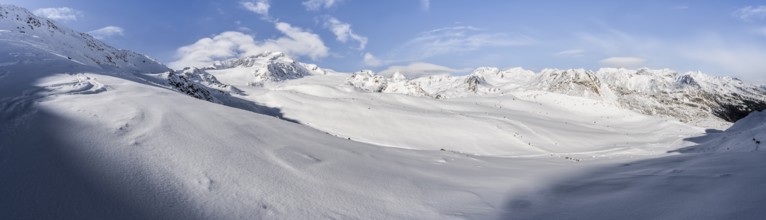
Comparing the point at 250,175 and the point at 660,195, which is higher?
the point at 660,195

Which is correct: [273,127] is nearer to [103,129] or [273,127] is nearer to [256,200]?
[103,129]

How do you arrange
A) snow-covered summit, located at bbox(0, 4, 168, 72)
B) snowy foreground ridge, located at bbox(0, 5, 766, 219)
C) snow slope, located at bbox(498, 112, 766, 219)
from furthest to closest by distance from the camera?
snow-covered summit, located at bbox(0, 4, 168, 72)
snowy foreground ridge, located at bbox(0, 5, 766, 219)
snow slope, located at bbox(498, 112, 766, 219)

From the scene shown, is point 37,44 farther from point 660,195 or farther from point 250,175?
point 660,195

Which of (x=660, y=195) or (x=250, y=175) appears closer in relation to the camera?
(x=660, y=195)

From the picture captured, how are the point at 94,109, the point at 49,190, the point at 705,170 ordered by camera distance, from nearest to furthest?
the point at 49,190
the point at 705,170
the point at 94,109

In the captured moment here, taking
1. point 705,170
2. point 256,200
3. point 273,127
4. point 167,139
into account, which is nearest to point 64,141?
point 167,139

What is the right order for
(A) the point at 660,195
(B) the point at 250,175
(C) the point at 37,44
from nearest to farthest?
(A) the point at 660,195 < (B) the point at 250,175 < (C) the point at 37,44

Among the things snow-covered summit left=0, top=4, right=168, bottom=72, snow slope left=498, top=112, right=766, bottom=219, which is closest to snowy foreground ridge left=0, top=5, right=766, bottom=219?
snow slope left=498, top=112, right=766, bottom=219

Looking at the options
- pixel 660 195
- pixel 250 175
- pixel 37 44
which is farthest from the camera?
pixel 37 44

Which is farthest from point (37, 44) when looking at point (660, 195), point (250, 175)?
point (660, 195)

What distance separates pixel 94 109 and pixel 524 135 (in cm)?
3100

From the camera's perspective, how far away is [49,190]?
16.0ft

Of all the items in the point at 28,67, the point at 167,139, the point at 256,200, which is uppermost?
the point at 28,67

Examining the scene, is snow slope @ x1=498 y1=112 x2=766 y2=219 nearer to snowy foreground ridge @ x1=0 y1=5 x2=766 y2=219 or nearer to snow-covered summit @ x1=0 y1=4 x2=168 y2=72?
snowy foreground ridge @ x1=0 y1=5 x2=766 y2=219
